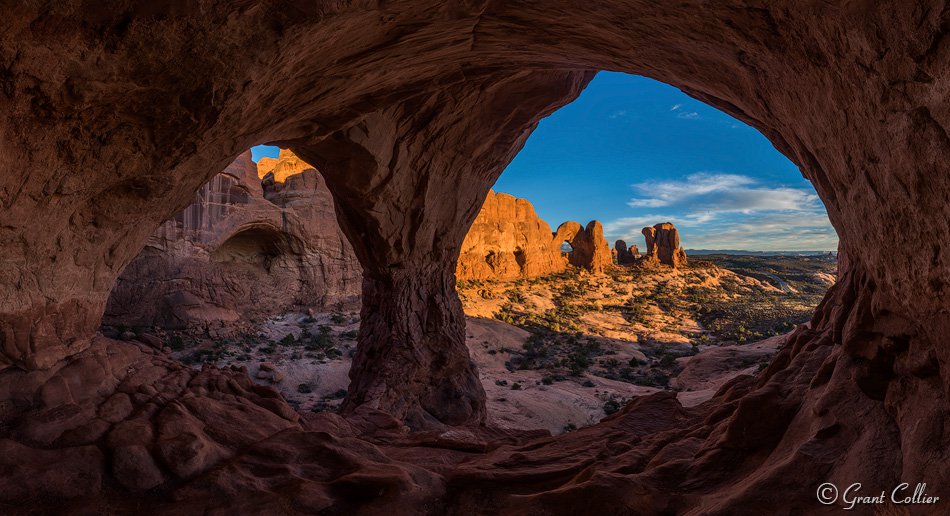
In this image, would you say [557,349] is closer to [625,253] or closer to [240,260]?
[240,260]

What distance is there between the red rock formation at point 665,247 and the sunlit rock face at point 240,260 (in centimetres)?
3671

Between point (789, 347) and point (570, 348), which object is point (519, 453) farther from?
point (570, 348)

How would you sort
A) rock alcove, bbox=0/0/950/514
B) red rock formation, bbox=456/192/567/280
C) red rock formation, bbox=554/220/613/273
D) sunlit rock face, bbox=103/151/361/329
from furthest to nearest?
red rock formation, bbox=554/220/613/273
red rock formation, bbox=456/192/567/280
sunlit rock face, bbox=103/151/361/329
rock alcove, bbox=0/0/950/514

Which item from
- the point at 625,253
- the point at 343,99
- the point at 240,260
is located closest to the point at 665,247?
the point at 625,253

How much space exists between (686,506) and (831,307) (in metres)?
2.71

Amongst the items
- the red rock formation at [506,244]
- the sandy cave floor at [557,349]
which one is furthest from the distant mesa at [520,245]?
the sandy cave floor at [557,349]

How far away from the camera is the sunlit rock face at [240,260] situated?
49.0ft

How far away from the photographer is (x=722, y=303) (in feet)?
110

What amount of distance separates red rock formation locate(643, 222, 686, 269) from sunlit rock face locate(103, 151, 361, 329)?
36709 millimetres

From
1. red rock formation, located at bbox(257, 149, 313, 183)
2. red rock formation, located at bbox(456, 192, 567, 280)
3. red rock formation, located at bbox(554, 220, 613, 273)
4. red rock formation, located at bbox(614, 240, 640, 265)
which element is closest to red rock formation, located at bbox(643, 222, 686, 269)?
red rock formation, located at bbox(614, 240, 640, 265)

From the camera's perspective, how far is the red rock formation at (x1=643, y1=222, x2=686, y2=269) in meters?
46.5
